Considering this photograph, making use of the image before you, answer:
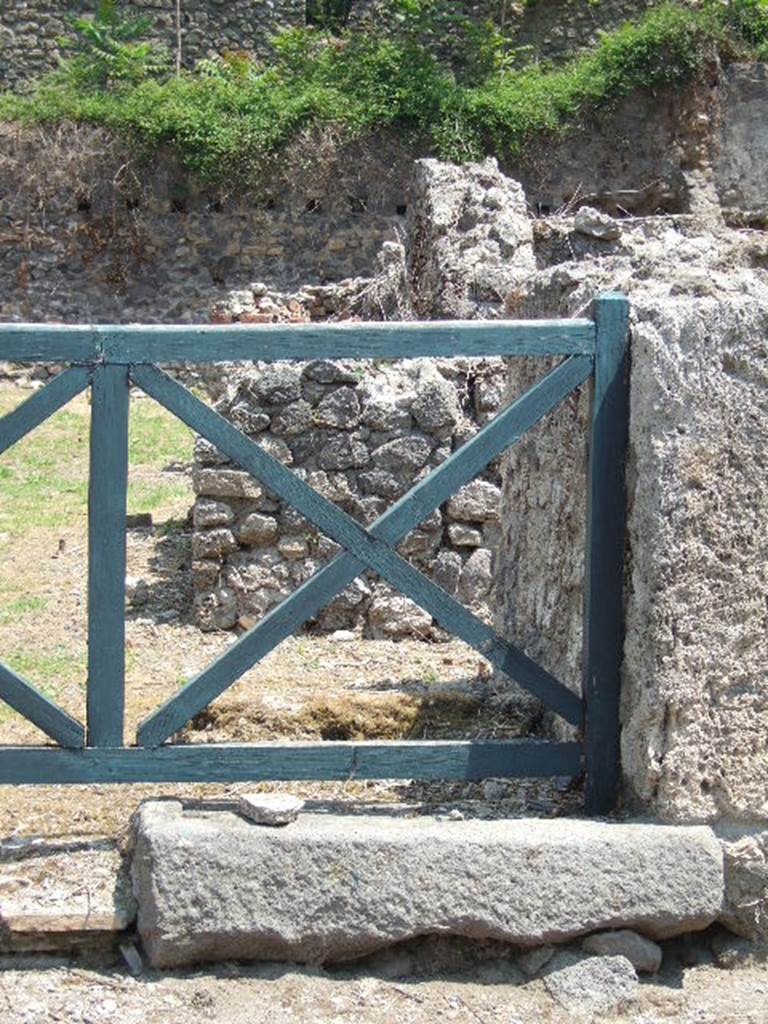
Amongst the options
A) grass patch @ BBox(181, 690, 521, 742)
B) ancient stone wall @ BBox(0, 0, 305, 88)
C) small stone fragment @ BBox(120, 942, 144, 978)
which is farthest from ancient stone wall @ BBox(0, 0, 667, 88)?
small stone fragment @ BBox(120, 942, 144, 978)

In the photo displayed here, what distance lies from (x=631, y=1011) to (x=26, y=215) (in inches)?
561

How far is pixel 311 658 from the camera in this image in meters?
5.61

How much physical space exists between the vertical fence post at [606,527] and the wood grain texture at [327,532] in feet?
0.24

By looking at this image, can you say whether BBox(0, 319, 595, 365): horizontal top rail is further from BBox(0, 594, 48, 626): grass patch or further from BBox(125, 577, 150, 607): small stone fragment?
BBox(125, 577, 150, 607): small stone fragment

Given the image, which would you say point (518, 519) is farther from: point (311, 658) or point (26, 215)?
point (26, 215)

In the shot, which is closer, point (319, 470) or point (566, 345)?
point (566, 345)

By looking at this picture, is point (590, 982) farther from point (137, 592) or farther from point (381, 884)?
point (137, 592)

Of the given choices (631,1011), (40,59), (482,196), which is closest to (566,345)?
(631,1011)

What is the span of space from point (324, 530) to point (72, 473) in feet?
21.4

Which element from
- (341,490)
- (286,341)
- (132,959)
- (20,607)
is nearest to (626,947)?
(132,959)

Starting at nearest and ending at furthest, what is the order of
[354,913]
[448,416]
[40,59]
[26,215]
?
[354,913], [448,416], [26,215], [40,59]

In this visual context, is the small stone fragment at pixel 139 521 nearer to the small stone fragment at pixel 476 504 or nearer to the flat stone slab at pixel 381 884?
the small stone fragment at pixel 476 504

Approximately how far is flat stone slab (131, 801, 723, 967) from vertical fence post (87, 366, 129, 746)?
26 cm

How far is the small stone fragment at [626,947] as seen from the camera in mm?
2855
